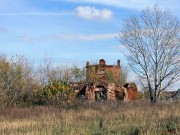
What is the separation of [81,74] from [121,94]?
20933 millimetres

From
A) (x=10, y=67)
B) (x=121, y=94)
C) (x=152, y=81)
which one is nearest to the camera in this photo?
(x=10, y=67)

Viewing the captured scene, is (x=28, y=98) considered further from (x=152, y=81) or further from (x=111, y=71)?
(x=111, y=71)

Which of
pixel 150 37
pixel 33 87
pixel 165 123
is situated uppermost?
pixel 150 37

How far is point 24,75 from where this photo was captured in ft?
122

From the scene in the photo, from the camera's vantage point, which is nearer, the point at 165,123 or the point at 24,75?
the point at 165,123

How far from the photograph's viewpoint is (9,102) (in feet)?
113

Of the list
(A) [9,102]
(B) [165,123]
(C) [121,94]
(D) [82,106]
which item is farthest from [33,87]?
(B) [165,123]

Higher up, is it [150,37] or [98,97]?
[150,37]

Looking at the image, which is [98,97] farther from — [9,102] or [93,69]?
[93,69]

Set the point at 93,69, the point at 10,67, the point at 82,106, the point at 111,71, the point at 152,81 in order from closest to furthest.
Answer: the point at 82,106
the point at 10,67
the point at 152,81
the point at 93,69
the point at 111,71

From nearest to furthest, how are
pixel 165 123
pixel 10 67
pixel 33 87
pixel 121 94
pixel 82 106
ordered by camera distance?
pixel 165 123
pixel 82 106
pixel 10 67
pixel 33 87
pixel 121 94

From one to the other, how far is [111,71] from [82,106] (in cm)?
3507

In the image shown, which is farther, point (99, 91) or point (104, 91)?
point (99, 91)

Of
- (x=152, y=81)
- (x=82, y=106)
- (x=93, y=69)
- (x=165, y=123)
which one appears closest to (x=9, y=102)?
(x=82, y=106)
